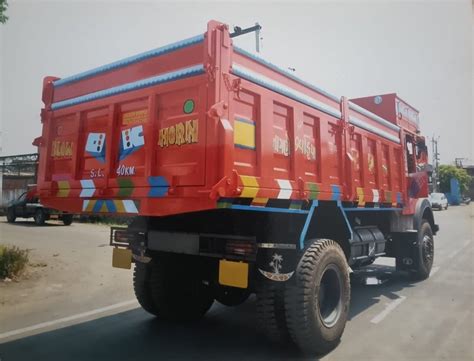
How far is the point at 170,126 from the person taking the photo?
3.25 metres

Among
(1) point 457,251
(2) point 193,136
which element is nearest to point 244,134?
(2) point 193,136

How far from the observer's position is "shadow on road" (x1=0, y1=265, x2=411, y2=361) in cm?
352

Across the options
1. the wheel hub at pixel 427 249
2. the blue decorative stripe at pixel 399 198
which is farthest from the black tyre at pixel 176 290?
the wheel hub at pixel 427 249

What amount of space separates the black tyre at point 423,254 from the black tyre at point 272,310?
409 centimetres

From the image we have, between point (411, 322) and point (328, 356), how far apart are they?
155 cm

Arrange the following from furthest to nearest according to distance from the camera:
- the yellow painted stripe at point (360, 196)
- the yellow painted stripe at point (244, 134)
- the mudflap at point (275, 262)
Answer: the yellow painted stripe at point (360, 196)
the mudflap at point (275, 262)
the yellow painted stripe at point (244, 134)

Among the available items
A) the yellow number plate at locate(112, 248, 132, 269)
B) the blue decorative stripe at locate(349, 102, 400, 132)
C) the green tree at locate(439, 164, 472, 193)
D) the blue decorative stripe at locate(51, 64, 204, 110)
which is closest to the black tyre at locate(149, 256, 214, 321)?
the yellow number plate at locate(112, 248, 132, 269)

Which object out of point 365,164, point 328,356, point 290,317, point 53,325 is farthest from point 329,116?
point 53,325

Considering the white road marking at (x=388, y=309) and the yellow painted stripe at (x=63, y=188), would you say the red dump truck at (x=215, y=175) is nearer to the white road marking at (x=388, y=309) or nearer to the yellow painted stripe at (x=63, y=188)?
the yellow painted stripe at (x=63, y=188)

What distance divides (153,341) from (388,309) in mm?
3168

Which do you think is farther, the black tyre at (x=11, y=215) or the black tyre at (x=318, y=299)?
the black tyre at (x=11, y=215)

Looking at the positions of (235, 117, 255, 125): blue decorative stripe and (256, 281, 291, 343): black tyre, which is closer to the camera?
(235, 117, 255, 125): blue decorative stripe

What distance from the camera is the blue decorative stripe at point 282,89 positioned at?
10.4 ft

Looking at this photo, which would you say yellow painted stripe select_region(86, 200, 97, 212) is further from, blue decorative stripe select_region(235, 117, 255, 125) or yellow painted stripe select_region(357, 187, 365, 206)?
yellow painted stripe select_region(357, 187, 365, 206)
